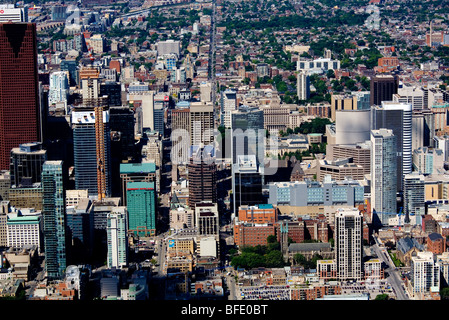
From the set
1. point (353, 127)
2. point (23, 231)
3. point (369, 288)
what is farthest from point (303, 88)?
point (369, 288)

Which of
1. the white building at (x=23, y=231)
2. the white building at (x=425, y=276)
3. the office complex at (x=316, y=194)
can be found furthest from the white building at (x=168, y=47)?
the white building at (x=425, y=276)

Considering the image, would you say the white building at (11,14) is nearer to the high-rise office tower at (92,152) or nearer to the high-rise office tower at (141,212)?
the high-rise office tower at (92,152)

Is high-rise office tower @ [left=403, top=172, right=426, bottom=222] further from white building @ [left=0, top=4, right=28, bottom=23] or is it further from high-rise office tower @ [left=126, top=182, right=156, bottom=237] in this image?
white building @ [left=0, top=4, right=28, bottom=23]

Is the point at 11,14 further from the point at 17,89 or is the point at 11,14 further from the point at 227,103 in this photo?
the point at 227,103

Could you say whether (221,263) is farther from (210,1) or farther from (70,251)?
(210,1)
